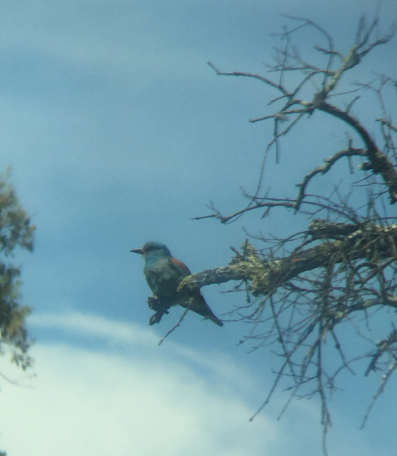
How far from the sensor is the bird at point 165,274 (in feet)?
21.3

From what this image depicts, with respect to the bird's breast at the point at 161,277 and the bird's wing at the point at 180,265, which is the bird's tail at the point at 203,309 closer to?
the bird's breast at the point at 161,277

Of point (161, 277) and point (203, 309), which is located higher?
point (161, 277)

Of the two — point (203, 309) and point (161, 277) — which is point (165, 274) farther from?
point (203, 309)

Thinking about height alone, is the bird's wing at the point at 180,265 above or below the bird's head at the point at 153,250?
below

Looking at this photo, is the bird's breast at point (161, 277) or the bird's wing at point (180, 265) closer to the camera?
the bird's breast at point (161, 277)

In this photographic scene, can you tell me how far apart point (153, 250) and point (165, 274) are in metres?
0.95

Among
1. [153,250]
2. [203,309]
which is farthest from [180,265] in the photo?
[203,309]

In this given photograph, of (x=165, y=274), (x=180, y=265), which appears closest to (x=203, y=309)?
(x=165, y=274)

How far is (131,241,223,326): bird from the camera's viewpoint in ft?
21.3

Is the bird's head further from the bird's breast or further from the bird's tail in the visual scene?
the bird's tail

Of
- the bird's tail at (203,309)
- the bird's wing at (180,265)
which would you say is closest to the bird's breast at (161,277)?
the bird's wing at (180,265)

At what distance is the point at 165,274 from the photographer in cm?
695

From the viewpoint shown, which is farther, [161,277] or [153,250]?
[153,250]

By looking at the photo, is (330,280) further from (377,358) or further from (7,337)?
(7,337)
